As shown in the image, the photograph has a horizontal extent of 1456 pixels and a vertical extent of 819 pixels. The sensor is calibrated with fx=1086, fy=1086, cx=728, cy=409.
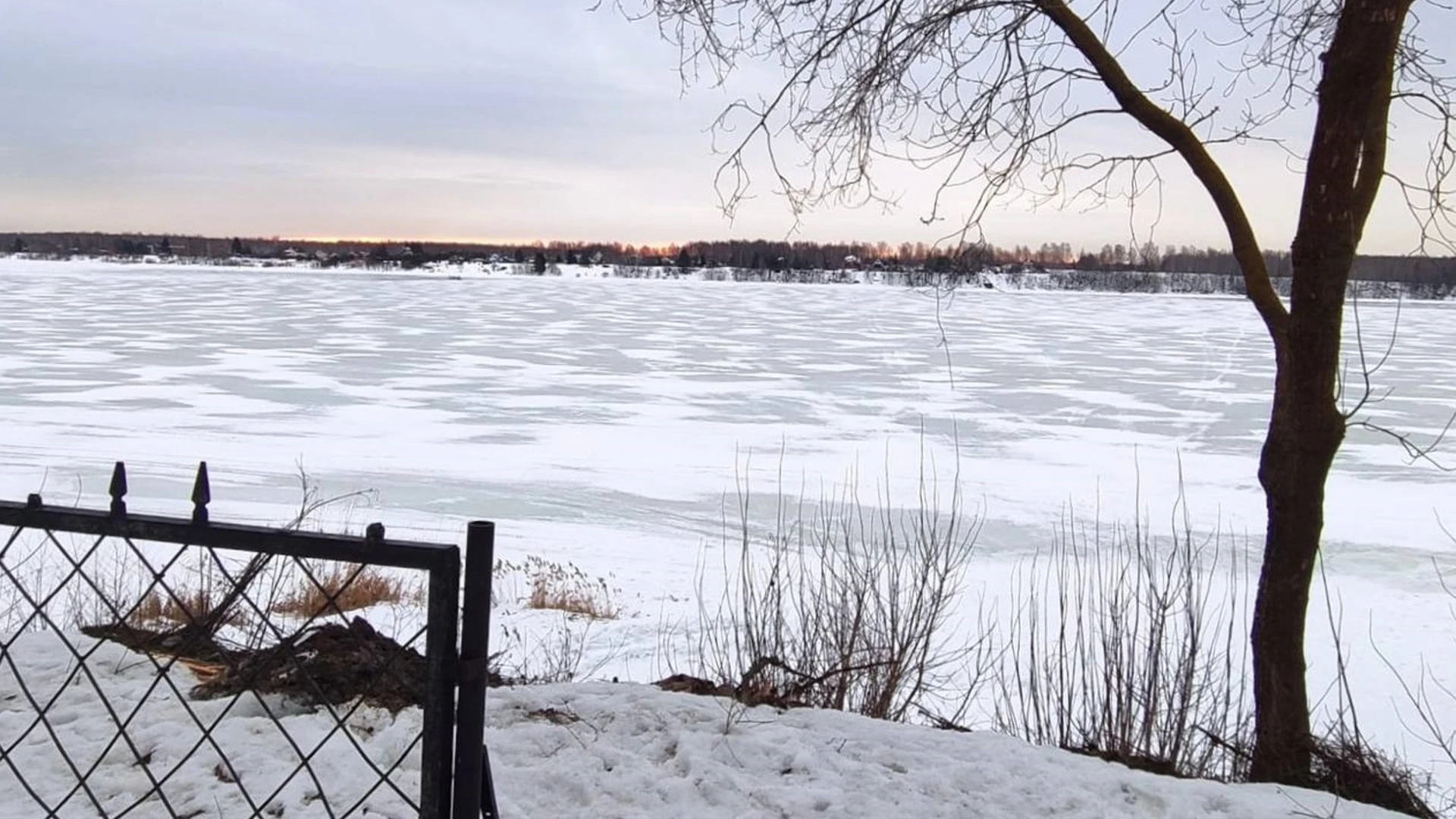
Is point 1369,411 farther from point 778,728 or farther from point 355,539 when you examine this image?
point 355,539

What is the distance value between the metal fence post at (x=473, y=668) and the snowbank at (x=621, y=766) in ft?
2.99

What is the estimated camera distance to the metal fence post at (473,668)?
175 centimetres

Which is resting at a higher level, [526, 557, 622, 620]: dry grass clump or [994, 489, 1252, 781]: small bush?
[994, 489, 1252, 781]: small bush

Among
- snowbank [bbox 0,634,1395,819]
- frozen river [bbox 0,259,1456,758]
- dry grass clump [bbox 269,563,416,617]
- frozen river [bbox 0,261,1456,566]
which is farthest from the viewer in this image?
frozen river [bbox 0,261,1456,566]

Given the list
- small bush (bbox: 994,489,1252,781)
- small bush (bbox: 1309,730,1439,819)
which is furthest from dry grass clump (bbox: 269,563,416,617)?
small bush (bbox: 1309,730,1439,819)

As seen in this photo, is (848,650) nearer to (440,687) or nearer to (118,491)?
(440,687)

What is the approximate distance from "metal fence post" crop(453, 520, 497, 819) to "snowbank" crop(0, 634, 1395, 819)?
911 mm

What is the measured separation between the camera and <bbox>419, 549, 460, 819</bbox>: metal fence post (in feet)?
5.85

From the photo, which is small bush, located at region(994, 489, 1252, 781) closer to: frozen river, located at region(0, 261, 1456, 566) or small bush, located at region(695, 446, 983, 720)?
small bush, located at region(695, 446, 983, 720)

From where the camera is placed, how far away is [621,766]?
3082 millimetres

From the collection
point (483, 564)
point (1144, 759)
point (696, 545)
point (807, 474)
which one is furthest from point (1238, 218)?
point (807, 474)

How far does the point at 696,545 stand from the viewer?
363 inches

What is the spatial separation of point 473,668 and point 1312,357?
295 centimetres

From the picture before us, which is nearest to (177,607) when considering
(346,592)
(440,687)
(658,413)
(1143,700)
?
(346,592)
